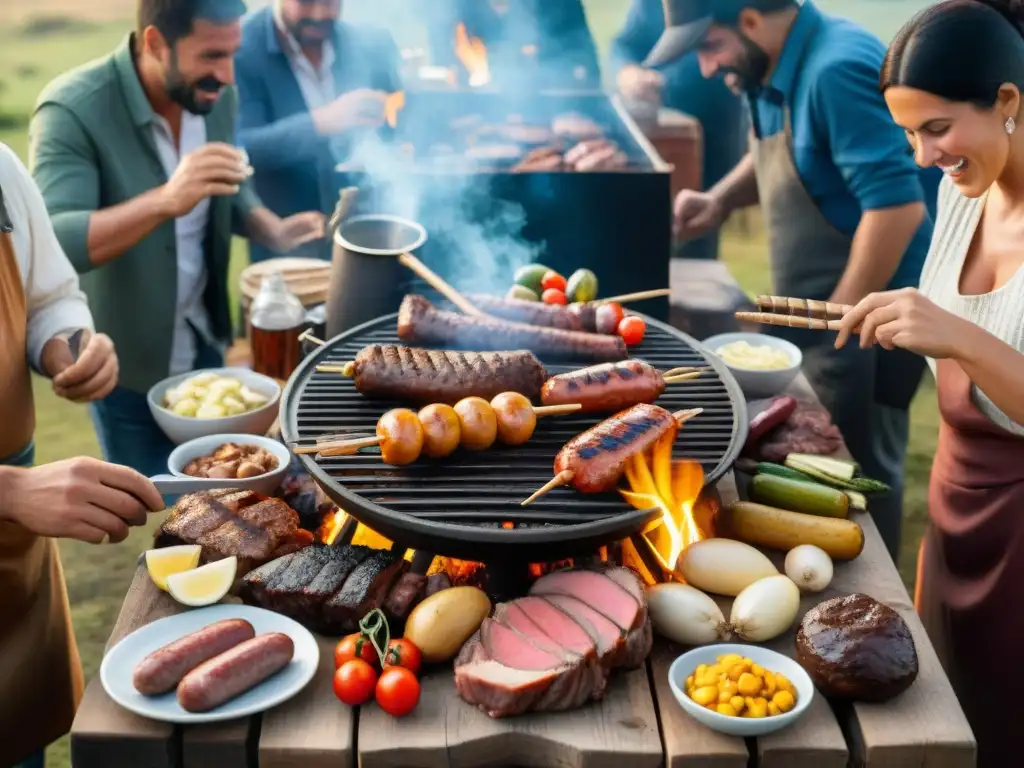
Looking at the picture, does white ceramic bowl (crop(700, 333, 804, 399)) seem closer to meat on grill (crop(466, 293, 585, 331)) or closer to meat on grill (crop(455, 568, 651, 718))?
meat on grill (crop(466, 293, 585, 331))

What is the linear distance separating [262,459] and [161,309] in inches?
71.8

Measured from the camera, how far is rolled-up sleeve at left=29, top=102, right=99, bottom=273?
4734 mm

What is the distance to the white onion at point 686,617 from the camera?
302 centimetres

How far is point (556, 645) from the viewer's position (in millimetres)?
2826

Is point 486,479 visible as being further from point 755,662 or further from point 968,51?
point 968,51

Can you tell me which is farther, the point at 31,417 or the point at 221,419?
the point at 221,419

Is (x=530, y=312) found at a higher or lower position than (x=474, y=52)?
lower

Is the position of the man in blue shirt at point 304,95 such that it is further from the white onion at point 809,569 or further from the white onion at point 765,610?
the white onion at point 765,610

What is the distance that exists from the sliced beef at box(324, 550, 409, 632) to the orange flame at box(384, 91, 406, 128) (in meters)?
4.78

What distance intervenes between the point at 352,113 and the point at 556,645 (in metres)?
5.02

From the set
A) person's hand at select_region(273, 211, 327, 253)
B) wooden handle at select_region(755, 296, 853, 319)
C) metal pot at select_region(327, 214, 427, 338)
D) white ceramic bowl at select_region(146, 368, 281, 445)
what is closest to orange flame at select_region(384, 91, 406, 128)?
person's hand at select_region(273, 211, 327, 253)

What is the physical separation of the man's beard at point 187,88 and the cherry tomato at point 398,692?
11.0 ft

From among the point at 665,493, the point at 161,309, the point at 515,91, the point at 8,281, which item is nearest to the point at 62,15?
the point at 515,91

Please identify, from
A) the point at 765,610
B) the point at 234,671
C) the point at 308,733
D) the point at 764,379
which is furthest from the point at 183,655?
the point at 764,379
